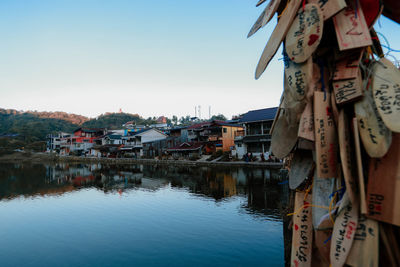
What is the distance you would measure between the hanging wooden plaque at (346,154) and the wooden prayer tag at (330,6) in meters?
0.76

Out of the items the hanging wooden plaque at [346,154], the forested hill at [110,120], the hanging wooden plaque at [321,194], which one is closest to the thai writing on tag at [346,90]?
the hanging wooden plaque at [346,154]

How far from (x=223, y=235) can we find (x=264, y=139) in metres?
26.5

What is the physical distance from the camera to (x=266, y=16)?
7.68ft

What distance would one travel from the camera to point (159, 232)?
32.6 feet

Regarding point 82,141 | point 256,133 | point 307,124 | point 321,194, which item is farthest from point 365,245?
point 82,141

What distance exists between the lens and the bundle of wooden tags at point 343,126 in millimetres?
1598

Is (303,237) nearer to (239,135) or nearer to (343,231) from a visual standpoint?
(343,231)

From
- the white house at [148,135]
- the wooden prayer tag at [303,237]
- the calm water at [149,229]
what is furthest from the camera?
the white house at [148,135]

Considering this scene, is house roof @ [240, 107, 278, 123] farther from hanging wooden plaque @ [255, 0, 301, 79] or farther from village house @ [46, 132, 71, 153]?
village house @ [46, 132, 71, 153]

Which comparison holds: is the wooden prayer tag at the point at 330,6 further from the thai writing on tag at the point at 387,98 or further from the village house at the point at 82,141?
the village house at the point at 82,141

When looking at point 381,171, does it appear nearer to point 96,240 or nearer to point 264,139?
point 96,240

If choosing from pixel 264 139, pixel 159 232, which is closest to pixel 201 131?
pixel 264 139

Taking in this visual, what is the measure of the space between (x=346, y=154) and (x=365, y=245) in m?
0.65

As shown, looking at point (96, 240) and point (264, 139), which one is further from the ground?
point (264, 139)
